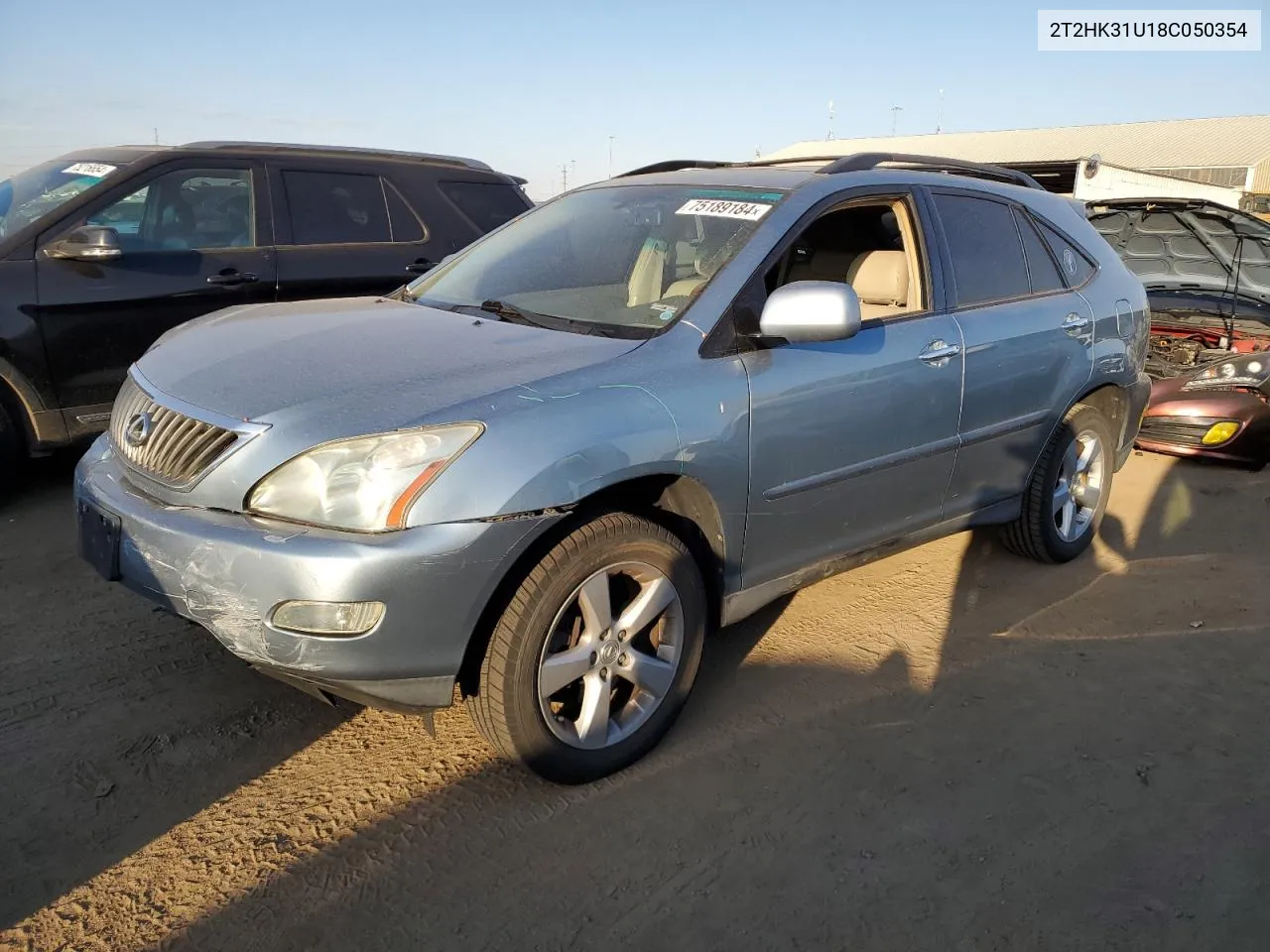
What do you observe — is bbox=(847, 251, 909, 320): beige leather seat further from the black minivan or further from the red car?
the red car

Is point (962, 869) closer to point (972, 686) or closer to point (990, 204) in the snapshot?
point (972, 686)

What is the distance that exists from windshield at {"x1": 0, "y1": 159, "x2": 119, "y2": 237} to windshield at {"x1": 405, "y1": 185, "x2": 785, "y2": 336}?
2464mm

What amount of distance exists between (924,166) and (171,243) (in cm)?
395

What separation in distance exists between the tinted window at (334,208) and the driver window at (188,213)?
0.26 m

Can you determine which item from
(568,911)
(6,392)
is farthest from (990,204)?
(6,392)

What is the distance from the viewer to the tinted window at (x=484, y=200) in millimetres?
6309

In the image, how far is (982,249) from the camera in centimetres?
392

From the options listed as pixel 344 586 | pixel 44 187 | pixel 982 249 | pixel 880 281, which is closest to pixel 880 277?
pixel 880 281

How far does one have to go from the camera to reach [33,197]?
507cm

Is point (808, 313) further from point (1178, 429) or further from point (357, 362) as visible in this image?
point (1178, 429)

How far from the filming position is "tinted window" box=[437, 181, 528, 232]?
631 centimetres

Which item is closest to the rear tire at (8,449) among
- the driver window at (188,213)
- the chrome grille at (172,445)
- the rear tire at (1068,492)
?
the driver window at (188,213)

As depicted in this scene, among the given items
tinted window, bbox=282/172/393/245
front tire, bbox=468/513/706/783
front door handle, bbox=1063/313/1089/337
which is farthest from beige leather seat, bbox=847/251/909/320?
tinted window, bbox=282/172/393/245

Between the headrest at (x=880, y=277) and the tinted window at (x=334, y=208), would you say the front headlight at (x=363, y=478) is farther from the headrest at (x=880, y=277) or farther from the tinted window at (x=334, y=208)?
the tinted window at (x=334, y=208)
